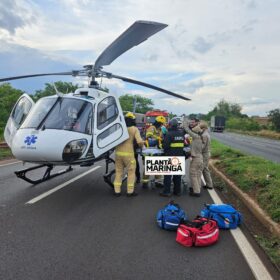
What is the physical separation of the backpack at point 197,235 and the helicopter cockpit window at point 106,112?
3.61 meters

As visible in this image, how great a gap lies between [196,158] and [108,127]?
7.77 ft

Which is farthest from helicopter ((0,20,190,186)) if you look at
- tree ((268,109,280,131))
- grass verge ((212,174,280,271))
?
tree ((268,109,280,131))

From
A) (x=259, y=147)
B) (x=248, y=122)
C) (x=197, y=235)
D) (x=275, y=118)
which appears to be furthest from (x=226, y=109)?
(x=197, y=235)

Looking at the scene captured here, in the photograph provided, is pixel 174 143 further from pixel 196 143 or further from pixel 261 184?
pixel 261 184

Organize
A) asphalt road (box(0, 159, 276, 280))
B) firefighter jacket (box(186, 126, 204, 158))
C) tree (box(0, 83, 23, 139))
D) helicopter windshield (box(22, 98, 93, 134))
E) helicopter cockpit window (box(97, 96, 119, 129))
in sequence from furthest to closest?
tree (box(0, 83, 23, 139)) → firefighter jacket (box(186, 126, 204, 158)) → helicopter cockpit window (box(97, 96, 119, 129)) → helicopter windshield (box(22, 98, 93, 134)) → asphalt road (box(0, 159, 276, 280))

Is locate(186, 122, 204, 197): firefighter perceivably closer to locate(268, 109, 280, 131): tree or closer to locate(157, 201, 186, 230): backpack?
locate(157, 201, 186, 230): backpack

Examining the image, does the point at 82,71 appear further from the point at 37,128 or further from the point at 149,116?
the point at 149,116

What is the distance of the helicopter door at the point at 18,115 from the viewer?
26.5ft

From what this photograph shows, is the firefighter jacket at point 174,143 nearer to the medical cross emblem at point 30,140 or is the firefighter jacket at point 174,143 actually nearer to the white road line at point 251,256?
the white road line at point 251,256

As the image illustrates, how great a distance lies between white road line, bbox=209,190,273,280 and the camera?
3971 mm

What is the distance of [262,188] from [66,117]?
15.7 feet

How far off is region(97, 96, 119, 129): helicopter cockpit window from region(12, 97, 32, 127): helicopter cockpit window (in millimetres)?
1743

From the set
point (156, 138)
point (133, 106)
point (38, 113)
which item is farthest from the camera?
point (133, 106)

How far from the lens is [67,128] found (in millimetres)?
7137
